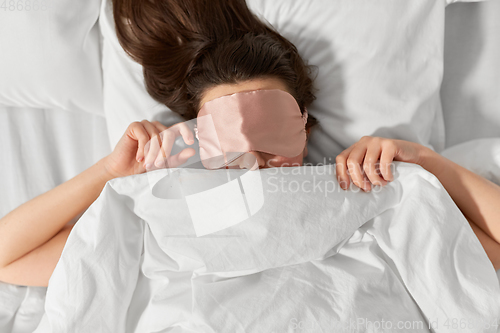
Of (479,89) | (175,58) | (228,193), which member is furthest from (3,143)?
(479,89)

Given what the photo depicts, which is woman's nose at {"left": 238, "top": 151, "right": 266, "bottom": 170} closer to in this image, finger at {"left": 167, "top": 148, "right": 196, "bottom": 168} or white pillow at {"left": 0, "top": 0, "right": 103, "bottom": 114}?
finger at {"left": 167, "top": 148, "right": 196, "bottom": 168}

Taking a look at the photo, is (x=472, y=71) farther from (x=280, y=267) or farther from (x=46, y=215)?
(x=46, y=215)

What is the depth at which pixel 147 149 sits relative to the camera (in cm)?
75

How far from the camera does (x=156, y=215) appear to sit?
69cm

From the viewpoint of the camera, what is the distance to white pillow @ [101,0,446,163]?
2.77 ft

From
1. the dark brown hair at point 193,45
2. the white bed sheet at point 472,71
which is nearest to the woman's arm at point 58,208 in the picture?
the dark brown hair at point 193,45

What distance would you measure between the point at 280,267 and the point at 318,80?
1.56 feet

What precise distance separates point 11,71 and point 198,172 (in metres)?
0.58

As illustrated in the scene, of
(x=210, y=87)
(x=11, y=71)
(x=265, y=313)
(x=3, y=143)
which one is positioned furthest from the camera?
(x=3, y=143)

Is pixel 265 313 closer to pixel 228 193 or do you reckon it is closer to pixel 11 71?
pixel 228 193

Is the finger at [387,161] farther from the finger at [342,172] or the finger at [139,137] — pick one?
the finger at [139,137]

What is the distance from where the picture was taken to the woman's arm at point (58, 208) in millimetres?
749

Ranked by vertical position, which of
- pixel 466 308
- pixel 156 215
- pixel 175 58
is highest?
pixel 175 58

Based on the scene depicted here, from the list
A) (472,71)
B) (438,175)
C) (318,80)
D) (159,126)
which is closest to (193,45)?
(159,126)
